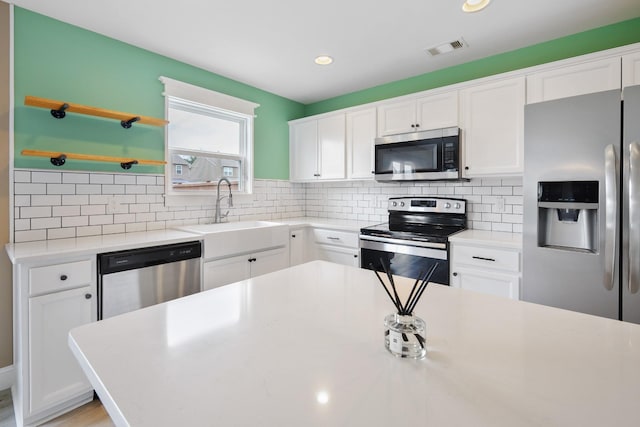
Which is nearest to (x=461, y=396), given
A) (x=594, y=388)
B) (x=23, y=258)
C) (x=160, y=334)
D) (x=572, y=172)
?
(x=594, y=388)

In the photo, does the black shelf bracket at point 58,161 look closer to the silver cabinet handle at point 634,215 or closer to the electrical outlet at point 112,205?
the electrical outlet at point 112,205

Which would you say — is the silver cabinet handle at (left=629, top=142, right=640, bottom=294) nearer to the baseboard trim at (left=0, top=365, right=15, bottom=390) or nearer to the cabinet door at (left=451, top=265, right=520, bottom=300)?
the cabinet door at (left=451, top=265, right=520, bottom=300)

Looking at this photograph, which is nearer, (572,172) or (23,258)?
(23,258)

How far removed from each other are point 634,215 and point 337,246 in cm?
224

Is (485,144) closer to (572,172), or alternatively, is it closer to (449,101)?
(449,101)

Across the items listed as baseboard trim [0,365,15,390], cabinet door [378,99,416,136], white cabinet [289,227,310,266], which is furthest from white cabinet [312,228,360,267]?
baseboard trim [0,365,15,390]

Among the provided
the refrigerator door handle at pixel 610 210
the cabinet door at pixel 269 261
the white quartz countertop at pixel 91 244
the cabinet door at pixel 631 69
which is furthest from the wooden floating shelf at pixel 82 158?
the cabinet door at pixel 631 69

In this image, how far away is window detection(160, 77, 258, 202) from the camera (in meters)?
2.93

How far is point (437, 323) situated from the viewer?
87cm

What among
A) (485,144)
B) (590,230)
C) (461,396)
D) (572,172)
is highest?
(485,144)

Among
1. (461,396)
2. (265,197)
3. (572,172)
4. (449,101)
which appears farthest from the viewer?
(265,197)

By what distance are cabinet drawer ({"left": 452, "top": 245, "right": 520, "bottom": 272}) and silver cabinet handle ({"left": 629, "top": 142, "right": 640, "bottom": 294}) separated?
679mm

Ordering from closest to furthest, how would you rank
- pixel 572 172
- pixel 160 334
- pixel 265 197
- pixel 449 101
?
pixel 160 334 → pixel 572 172 → pixel 449 101 → pixel 265 197

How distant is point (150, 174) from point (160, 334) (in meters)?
2.29
